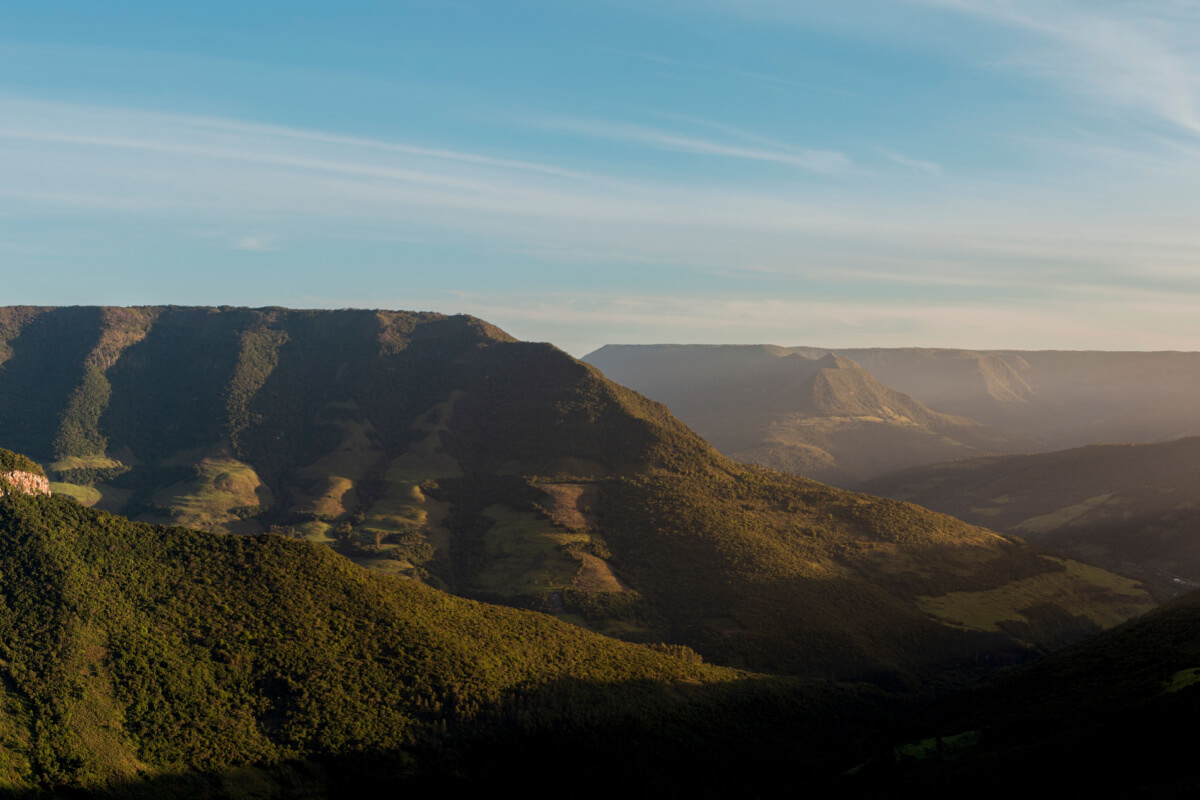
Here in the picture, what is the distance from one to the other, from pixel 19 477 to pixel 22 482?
854 millimetres

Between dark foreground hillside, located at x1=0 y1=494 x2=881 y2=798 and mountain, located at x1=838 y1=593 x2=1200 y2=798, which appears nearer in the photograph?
mountain, located at x1=838 y1=593 x2=1200 y2=798

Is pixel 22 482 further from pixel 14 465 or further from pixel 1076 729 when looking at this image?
pixel 1076 729

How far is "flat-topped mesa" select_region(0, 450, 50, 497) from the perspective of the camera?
133625 mm

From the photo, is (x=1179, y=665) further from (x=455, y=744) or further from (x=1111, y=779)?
(x=455, y=744)

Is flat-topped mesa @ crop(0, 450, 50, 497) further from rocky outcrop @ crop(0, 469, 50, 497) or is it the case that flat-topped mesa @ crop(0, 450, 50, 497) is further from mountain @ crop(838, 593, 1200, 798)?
mountain @ crop(838, 593, 1200, 798)

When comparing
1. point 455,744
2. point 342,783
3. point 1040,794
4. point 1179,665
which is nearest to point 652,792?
point 455,744

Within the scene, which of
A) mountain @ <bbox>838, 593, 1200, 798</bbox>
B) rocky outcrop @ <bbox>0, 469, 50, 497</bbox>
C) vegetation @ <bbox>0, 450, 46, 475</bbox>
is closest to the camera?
mountain @ <bbox>838, 593, 1200, 798</bbox>

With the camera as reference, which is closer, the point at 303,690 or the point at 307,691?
the point at 307,691

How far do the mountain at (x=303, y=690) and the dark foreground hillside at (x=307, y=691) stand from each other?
0.26 m

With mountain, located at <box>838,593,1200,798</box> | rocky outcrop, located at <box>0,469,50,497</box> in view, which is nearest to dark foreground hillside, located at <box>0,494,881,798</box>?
rocky outcrop, located at <box>0,469,50,497</box>

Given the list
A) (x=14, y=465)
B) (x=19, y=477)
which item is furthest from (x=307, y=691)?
(x=14, y=465)

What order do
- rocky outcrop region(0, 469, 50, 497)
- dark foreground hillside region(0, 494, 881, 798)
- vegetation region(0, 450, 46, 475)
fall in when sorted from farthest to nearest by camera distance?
vegetation region(0, 450, 46, 475), rocky outcrop region(0, 469, 50, 497), dark foreground hillside region(0, 494, 881, 798)

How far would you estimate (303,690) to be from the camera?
367 ft

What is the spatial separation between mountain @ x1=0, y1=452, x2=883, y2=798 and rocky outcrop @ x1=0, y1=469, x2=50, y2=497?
9.70 feet
